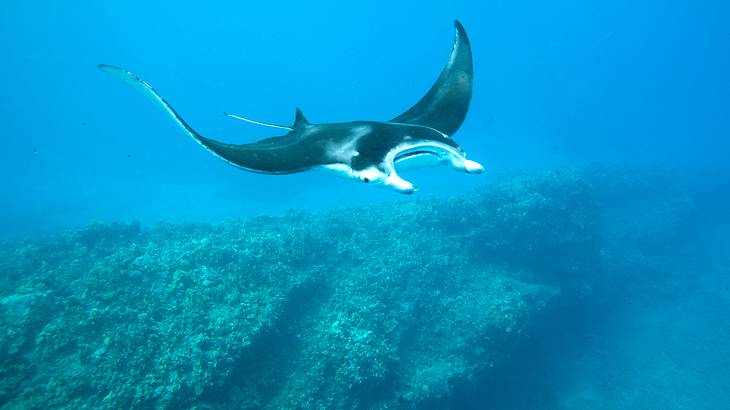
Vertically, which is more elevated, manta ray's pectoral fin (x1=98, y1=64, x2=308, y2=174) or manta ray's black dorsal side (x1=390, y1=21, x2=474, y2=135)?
manta ray's black dorsal side (x1=390, y1=21, x2=474, y2=135)

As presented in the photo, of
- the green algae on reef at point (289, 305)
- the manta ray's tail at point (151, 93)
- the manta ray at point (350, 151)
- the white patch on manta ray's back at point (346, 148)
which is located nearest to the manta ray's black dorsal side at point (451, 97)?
the manta ray at point (350, 151)

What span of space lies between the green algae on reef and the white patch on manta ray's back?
6.06m

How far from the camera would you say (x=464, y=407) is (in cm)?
1020

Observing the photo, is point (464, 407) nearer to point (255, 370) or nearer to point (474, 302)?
point (474, 302)

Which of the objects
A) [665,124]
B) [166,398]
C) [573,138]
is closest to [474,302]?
[166,398]

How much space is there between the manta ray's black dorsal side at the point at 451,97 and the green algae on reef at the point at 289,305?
5.76m

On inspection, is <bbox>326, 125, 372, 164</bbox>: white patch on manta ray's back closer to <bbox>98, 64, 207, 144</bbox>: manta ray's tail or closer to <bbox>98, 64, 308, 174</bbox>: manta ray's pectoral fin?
<bbox>98, 64, 308, 174</bbox>: manta ray's pectoral fin

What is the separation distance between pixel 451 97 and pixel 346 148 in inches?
123

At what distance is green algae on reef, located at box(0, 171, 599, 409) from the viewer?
763cm

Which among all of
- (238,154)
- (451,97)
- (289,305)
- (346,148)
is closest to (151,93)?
(238,154)

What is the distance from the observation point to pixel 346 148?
4.06 metres

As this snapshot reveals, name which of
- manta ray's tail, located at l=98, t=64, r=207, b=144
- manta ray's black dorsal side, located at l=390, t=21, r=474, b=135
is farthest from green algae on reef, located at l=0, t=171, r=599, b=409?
manta ray's tail, located at l=98, t=64, r=207, b=144

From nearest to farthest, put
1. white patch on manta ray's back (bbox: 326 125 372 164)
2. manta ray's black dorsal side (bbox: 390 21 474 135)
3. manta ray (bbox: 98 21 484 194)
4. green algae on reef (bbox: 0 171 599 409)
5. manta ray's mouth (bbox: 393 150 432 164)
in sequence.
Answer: manta ray (bbox: 98 21 484 194) < white patch on manta ray's back (bbox: 326 125 372 164) < manta ray's mouth (bbox: 393 150 432 164) < manta ray's black dorsal side (bbox: 390 21 474 135) < green algae on reef (bbox: 0 171 599 409)

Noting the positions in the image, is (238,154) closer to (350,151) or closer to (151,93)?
(151,93)
